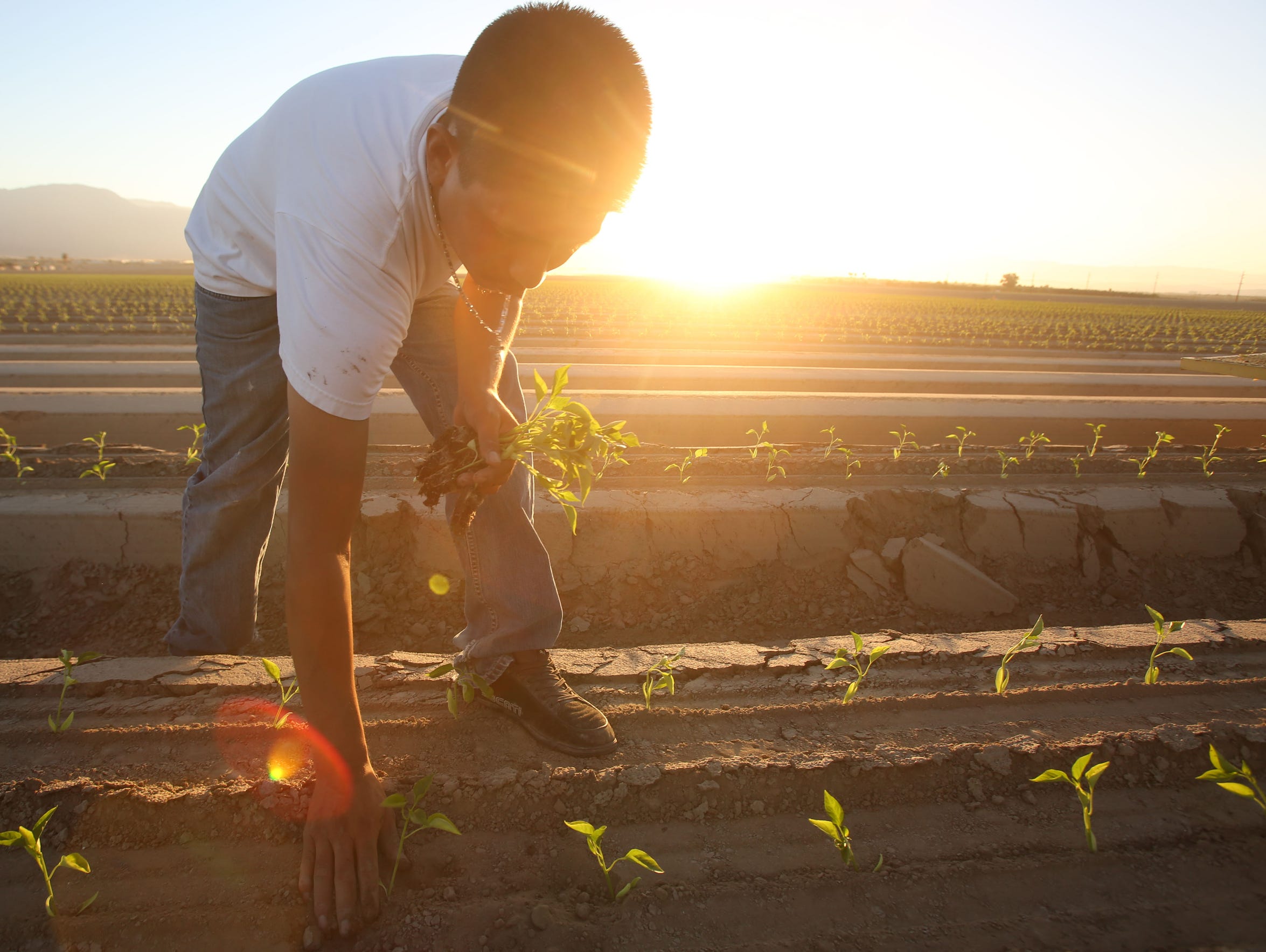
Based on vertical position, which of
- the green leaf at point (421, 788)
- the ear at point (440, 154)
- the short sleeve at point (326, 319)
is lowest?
the green leaf at point (421, 788)

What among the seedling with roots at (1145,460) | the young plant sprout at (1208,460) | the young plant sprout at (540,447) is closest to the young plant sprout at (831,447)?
the seedling with roots at (1145,460)

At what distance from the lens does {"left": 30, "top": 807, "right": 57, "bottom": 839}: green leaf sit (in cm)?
129

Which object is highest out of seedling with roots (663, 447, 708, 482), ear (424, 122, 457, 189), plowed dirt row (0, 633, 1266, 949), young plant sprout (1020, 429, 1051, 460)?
ear (424, 122, 457, 189)

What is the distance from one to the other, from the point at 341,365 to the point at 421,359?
0.76 m

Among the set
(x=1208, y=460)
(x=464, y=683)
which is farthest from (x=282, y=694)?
(x=1208, y=460)

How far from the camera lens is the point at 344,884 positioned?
1.26m

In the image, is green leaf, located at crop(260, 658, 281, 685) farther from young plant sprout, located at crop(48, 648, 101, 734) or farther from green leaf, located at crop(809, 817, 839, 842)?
green leaf, located at crop(809, 817, 839, 842)

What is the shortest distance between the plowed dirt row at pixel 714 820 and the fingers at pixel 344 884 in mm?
54

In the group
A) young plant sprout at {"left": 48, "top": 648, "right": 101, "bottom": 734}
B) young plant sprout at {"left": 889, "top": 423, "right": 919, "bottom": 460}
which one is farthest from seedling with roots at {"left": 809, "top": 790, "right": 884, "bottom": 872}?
young plant sprout at {"left": 889, "top": 423, "right": 919, "bottom": 460}

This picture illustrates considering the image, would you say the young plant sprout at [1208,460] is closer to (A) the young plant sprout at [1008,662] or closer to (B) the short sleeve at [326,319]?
(A) the young plant sprout at [1008,662]

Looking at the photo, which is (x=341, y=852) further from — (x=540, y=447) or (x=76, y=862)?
(x=540, y=447)

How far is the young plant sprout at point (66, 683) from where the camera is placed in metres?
1.68

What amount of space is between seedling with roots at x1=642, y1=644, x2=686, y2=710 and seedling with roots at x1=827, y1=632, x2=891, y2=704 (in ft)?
1.41

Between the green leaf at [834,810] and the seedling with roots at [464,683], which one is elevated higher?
the green leaf at [834,810]
